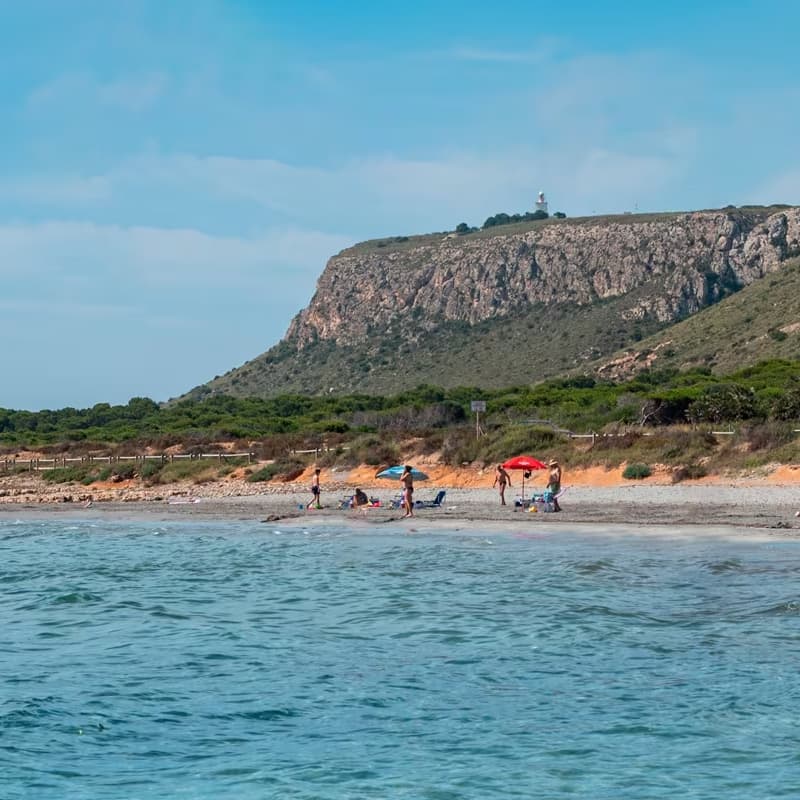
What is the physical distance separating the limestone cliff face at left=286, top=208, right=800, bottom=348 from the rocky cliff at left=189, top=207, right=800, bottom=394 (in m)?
0.12

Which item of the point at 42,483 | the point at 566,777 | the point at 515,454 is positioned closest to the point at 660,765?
the point at 566,777

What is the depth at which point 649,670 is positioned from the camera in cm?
1222

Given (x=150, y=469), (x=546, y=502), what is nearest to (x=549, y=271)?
(x=150, y=469)

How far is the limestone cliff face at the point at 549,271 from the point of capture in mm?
93250

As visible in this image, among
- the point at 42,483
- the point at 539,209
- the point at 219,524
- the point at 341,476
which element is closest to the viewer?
the point at 219,524

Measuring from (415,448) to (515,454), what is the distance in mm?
4817

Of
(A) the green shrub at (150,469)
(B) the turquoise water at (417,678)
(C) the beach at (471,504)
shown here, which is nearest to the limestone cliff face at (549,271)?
(A) the green shrub at (150,469)

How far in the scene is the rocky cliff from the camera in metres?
91.8

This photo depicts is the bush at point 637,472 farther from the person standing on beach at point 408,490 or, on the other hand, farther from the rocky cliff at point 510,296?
the rocky cliff at point 510,296

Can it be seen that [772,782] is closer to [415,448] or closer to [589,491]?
[589,491]

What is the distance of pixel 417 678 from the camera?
12.4 metres

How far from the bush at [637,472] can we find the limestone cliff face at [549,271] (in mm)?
59168

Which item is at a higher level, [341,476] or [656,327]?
[656,327]

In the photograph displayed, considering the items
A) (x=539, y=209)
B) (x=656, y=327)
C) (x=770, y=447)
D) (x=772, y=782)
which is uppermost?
(x=539, y=209)
